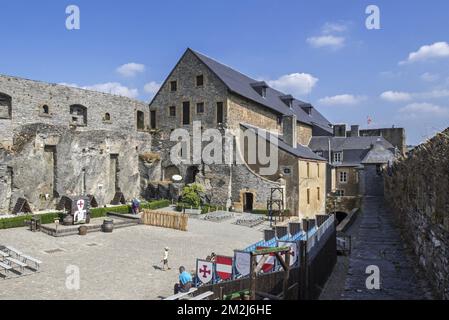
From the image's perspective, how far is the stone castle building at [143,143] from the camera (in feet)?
88.7

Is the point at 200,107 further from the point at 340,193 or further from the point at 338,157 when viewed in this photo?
the point at 340,193

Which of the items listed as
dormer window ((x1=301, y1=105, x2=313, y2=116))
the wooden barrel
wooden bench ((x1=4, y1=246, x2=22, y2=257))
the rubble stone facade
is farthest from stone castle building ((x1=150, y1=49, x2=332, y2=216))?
wooden bench ((x1=4, y1=246, x2=22, y2=257))

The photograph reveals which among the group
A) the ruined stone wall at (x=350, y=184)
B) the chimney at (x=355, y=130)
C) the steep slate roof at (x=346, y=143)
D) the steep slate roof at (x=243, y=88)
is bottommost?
the ruined stone wall at (x=350, y=184)

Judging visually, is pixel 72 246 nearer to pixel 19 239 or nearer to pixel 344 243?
pixel 19 239

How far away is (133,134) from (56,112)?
Answer: 735cm

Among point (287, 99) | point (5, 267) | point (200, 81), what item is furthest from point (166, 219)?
point (287, 99)

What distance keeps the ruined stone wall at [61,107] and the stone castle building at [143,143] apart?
78 mm

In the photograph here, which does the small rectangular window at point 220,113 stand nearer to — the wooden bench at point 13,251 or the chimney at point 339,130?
the wooden bench at point 13,251

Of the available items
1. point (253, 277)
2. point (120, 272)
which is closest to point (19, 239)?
point (120, 272)

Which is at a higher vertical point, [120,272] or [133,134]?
[133,134]

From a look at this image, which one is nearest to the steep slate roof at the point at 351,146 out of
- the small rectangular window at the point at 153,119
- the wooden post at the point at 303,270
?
the small rectangular window at the point at 153,119

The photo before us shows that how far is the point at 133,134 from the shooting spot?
3519 centimetres

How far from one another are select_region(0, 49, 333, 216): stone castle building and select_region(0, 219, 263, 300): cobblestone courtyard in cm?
733

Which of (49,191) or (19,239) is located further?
(49,191)
